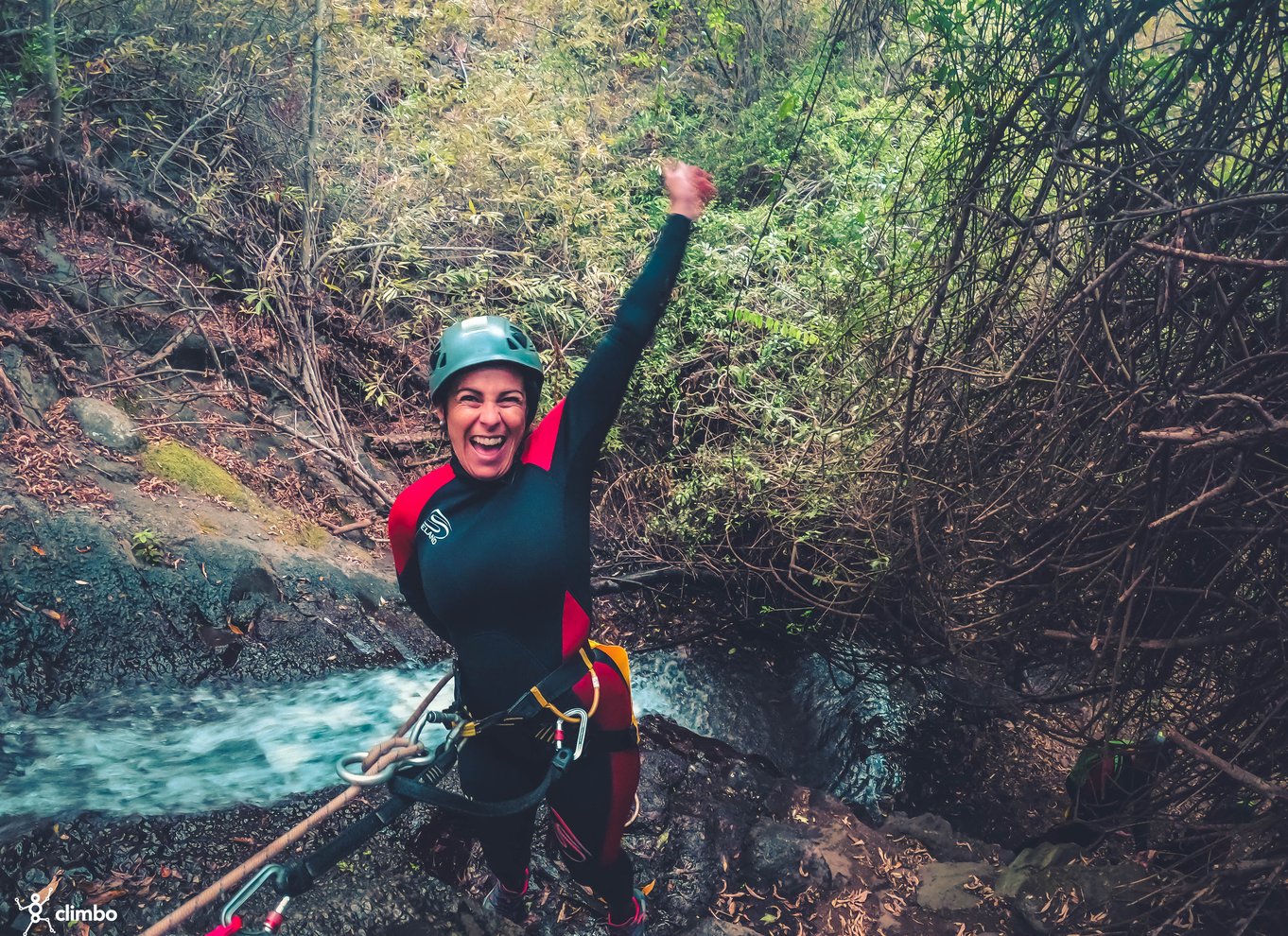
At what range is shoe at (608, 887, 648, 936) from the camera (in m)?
3.45

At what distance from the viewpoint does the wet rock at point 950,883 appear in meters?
3.90

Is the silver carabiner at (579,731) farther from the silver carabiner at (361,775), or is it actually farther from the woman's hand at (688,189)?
the woman's hand at (688,189)

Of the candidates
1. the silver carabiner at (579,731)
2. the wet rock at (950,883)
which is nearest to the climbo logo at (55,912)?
the silver carabiner at (579,731)

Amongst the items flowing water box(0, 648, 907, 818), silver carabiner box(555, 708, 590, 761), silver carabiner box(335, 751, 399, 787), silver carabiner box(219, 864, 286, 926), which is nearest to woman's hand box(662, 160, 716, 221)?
silver carabiner box(555, 708, 590, 761)

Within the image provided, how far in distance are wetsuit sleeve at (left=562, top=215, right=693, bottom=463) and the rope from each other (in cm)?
109

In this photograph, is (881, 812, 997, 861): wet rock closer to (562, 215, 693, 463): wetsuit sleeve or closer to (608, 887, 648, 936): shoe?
(608, 887, 648, 936): shoe

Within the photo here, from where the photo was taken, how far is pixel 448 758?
2721 mm

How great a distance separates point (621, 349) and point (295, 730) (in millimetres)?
3341

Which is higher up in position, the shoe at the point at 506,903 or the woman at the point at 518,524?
the woman at the point at 518,524

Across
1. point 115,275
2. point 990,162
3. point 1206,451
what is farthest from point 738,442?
point 115,275

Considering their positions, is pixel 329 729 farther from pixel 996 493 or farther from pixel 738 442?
pixel 996 493

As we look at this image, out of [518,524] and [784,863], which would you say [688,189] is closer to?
[518,524]

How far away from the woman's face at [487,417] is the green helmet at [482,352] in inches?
1.7

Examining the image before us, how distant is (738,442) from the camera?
578cm
